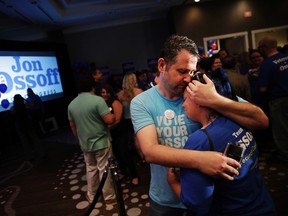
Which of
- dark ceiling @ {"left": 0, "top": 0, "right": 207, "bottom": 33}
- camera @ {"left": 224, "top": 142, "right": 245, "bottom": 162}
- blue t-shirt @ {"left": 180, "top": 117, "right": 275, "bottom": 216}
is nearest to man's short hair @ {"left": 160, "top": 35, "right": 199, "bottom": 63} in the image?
blue t-shirt @ {"left": 180, "top": 117, "right": 275, "bottom": 216}

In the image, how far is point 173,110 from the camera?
112cm

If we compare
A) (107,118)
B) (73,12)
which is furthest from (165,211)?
(73,12)

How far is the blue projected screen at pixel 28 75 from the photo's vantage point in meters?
5.79

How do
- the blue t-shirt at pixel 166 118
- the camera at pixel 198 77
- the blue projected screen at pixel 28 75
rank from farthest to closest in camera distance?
the blue projected screen at pixel 28 75
the blue t-shirt at pixel 166 118
the camera at pixel 198 77

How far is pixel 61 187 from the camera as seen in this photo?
3414 millimetres

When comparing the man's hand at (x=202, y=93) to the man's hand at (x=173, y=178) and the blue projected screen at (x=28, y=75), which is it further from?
the blue projected screen at (x=28, y=75)

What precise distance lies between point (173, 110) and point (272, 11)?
778 cm

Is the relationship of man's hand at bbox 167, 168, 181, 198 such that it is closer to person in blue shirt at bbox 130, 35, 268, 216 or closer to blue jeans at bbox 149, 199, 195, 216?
person in blue shirt at bbox 130, 35, 268, 216

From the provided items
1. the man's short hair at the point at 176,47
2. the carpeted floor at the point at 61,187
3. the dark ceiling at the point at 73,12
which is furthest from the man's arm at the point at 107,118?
the dark ceiling at the point at 73,12

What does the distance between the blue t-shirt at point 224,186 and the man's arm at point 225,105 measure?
0.03 meters

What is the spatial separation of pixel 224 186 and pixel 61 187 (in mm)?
3116

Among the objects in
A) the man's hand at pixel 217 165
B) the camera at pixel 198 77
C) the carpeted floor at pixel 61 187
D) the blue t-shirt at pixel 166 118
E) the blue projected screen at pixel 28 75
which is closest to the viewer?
the man's hand at pixel 217 165

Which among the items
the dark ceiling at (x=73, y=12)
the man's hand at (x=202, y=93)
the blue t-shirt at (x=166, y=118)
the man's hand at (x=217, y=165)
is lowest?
the man's hand at (x=217, y=165)

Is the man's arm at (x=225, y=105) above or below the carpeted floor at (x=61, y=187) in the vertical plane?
above
